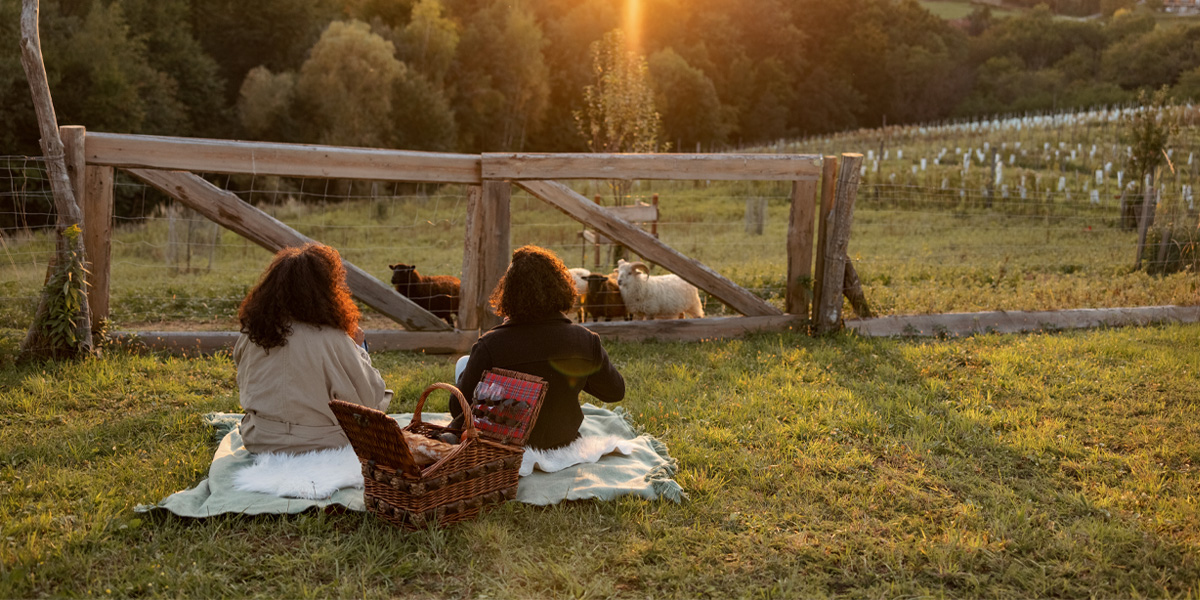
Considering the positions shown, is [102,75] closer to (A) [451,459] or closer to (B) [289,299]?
(B) [289,299]

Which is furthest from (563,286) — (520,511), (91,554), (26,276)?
(26,276)

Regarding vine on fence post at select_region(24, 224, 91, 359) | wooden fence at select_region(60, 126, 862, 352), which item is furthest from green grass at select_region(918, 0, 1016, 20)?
vine on fence post at select_region(24, 224, 91, 359)

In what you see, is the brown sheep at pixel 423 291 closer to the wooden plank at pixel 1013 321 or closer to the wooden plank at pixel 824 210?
the wooden plank at pixel 824 210

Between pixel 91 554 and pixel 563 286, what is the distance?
2882mm

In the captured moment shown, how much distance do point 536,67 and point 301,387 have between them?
4727cm

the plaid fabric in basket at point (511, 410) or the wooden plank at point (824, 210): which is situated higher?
the wooden plank at point (824, 210)

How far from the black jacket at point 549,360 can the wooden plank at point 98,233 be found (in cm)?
462

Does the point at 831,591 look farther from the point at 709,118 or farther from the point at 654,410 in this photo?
the point at 709,118

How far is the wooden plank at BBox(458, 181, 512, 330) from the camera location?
8.21m

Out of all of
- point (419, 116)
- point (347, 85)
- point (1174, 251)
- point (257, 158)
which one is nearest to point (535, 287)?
point (257, 158)

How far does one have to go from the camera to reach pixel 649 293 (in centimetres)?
955

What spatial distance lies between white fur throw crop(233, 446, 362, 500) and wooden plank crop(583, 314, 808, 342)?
4.19m

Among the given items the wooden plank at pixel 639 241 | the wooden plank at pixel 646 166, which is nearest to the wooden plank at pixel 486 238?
the wooden plank at pixel 646 166

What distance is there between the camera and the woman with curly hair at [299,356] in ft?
15.4
